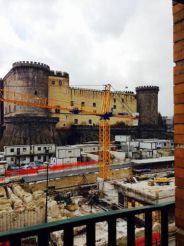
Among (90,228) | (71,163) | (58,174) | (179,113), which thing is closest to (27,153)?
(71,163)

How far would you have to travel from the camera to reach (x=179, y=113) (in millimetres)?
2318

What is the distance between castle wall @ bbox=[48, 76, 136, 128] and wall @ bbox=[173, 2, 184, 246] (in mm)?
47493

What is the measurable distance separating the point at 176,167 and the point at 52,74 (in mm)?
50266

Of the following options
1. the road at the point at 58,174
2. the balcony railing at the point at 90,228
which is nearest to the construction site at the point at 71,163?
the road at the point at 58,174

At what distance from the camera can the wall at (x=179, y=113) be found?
228cm

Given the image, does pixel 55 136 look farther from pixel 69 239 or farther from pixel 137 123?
pixel 69 239

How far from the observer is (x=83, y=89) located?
56719mm

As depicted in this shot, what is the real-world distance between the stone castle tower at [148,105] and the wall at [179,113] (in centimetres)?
5881

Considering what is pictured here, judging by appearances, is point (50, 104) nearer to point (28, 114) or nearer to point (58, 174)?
point (28, 114)

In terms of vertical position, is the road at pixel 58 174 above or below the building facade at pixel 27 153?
below

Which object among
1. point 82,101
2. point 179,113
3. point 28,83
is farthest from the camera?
point 82,101

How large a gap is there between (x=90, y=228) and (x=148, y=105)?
60798 millimetres

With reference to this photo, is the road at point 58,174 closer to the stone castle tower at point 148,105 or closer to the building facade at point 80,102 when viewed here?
the building facade at point 80,102

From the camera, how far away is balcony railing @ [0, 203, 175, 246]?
2027mm
